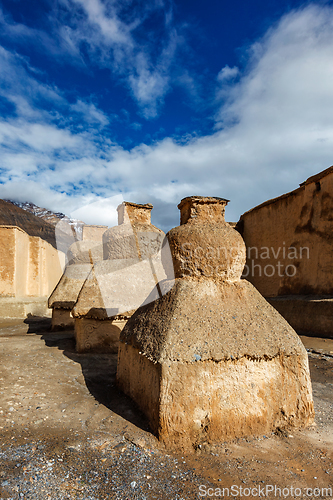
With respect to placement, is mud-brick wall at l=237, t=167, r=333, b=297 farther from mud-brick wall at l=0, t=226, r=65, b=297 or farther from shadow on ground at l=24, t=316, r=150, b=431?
mud-brick wall at l=0, t=226, r=65, b=297

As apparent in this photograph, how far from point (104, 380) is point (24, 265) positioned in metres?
8.11

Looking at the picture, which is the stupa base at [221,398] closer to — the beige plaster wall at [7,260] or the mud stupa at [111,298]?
the mud stupa at [111,298]

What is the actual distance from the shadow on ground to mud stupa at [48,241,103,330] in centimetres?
121

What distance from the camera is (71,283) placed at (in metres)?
6.27

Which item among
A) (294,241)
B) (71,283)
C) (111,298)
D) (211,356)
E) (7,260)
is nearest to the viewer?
(211,356)

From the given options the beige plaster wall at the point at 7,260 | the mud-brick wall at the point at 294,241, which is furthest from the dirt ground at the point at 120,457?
the beige plaster wall at the point at 7,260

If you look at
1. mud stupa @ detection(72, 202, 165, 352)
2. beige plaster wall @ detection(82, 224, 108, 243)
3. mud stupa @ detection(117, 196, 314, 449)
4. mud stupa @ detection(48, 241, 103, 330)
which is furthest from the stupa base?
beige plaster wall @ detection(82, 224, 108, 243)

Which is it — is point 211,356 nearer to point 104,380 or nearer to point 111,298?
point 104,380

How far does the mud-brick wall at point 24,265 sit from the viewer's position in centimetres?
879

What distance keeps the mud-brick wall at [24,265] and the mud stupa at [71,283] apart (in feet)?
10.7

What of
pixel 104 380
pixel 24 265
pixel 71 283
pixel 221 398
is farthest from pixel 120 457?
pixel 24 265

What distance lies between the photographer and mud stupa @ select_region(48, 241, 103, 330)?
6.04m

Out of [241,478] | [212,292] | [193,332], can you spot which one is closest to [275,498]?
[241,478]

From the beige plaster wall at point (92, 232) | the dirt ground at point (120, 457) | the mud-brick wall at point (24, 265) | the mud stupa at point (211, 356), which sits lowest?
the dirt ground at point (120, 457)
